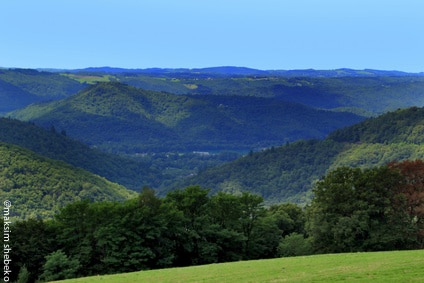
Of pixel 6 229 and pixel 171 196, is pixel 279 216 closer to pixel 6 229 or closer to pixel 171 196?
pixel 171 196

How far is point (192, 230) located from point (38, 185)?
110381mm

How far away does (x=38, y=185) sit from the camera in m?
164

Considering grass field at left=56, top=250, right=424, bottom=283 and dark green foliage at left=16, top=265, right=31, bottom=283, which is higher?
grass field at left=56, top=250, right=424, bottom=283

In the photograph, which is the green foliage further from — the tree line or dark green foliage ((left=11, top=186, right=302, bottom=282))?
the tree line

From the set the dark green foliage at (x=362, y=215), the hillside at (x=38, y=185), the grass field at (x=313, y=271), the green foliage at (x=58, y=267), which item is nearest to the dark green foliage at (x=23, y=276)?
the green foliage at (x=58, y=267)

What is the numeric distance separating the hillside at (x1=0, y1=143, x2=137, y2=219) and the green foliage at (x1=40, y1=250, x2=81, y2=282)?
96271mm

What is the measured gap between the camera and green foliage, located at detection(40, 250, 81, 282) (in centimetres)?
5453

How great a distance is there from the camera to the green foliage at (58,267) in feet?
179

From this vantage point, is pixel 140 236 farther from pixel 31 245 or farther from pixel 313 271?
pixel 313 271

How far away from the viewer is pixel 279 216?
8431cm

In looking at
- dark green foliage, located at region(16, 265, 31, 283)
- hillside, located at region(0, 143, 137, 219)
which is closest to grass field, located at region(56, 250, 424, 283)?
dark green foliage, located at region(16, 265, 31, 283)

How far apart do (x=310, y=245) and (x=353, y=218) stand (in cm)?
742

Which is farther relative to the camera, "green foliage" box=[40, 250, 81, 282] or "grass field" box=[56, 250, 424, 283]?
"green foliage" box=[40, 250, 81, 282]

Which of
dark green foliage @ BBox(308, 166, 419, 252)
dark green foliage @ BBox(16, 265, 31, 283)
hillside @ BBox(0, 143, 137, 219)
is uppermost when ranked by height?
dark green foliage @ BBox(308, 166, 419, 252)
